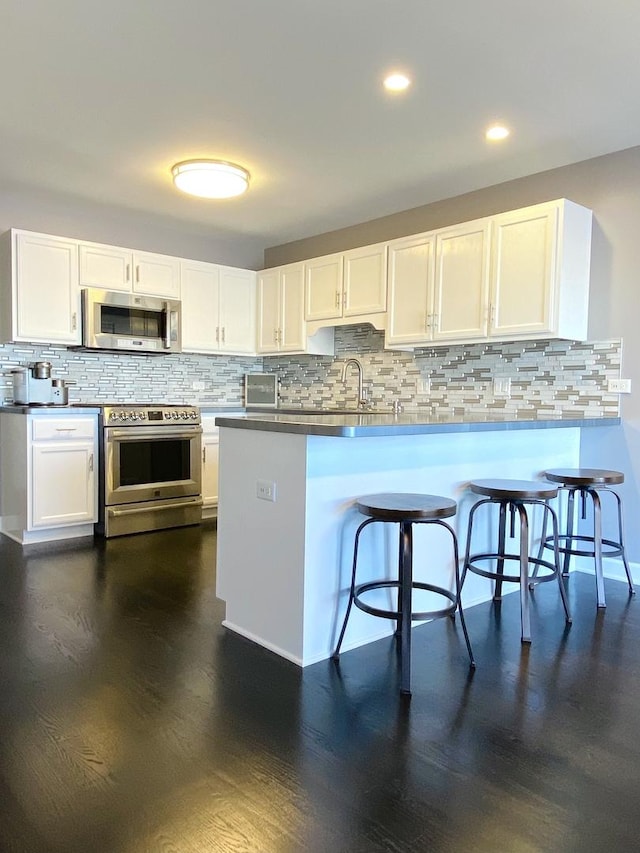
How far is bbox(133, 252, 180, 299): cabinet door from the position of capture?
15.9 ft

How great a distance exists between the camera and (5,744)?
5.78 feet

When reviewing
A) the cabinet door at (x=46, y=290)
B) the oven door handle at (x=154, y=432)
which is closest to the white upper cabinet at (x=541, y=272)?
the oven door handle at (x=154, y=432)

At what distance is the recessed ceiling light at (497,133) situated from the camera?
324cm

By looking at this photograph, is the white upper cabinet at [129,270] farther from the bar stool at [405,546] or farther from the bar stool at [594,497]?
the bar stool at [594,497]

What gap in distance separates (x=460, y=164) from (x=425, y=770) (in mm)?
3394

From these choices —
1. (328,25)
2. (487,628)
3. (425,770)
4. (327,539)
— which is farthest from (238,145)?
(425,770)

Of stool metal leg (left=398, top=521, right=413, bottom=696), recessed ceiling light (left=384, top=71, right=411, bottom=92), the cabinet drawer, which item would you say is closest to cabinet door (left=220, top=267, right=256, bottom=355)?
the cabinet drawer

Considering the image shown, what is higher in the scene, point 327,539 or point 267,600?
point 327,539

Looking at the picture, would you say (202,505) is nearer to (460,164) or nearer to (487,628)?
(487,628)

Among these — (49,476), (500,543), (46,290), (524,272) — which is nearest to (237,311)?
(46,290)

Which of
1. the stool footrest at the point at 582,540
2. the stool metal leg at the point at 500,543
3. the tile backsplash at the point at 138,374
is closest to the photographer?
the stool metal leg at the point at 500,543

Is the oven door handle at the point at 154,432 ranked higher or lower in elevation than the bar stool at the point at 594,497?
higher

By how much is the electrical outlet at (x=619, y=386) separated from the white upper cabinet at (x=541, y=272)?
327 mm

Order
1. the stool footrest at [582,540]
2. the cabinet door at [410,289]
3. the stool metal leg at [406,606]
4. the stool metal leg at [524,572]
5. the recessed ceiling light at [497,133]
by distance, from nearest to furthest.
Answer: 1. the stool metal leg at [406,606]
2. the stool metal leg at [524,572]
3. the stool footrest at [582,540]
4. the recessed ceiling light at [497,133]
5. the cabinet door at [410,289]
